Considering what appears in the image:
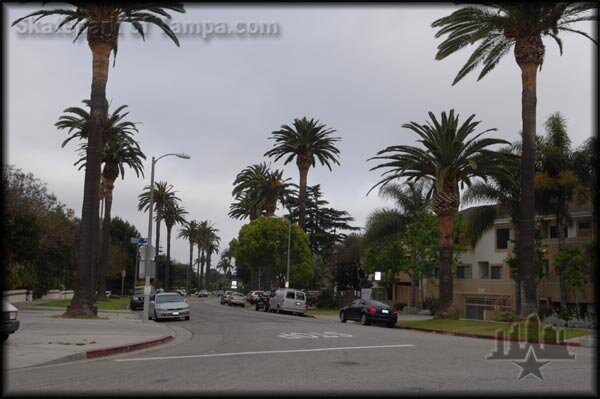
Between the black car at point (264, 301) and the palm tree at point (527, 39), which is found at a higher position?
the palm tree at point (527, 39)

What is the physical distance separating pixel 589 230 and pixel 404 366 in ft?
111

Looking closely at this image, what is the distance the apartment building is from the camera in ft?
135

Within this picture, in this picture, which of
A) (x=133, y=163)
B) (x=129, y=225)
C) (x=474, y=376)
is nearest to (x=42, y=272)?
(x=133, y=163)

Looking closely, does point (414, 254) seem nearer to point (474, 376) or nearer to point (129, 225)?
point (474, 376)

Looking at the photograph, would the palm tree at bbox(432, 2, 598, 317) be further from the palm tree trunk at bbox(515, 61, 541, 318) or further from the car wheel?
the car wheel

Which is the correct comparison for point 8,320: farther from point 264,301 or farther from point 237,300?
point 237,300

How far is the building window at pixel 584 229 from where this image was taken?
42281mm

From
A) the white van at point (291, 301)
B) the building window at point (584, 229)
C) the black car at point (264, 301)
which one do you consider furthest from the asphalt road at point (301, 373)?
the black car at point (264, 301)

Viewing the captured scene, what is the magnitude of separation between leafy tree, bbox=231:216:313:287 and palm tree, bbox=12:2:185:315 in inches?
1263

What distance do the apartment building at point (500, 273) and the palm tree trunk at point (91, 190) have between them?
25.9 m

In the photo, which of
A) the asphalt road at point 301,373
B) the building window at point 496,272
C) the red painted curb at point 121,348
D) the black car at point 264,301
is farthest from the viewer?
the building window at point 496,272

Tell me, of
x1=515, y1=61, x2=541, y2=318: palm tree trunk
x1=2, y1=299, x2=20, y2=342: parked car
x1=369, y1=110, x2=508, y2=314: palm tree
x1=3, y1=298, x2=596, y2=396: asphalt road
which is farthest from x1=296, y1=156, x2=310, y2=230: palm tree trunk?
x1=2, y1=299, x2=20, y2=342: parked car

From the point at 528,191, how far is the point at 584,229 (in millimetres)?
19291

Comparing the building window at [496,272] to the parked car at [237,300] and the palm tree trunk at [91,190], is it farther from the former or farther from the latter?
the palm tree trunk at [91,190]
